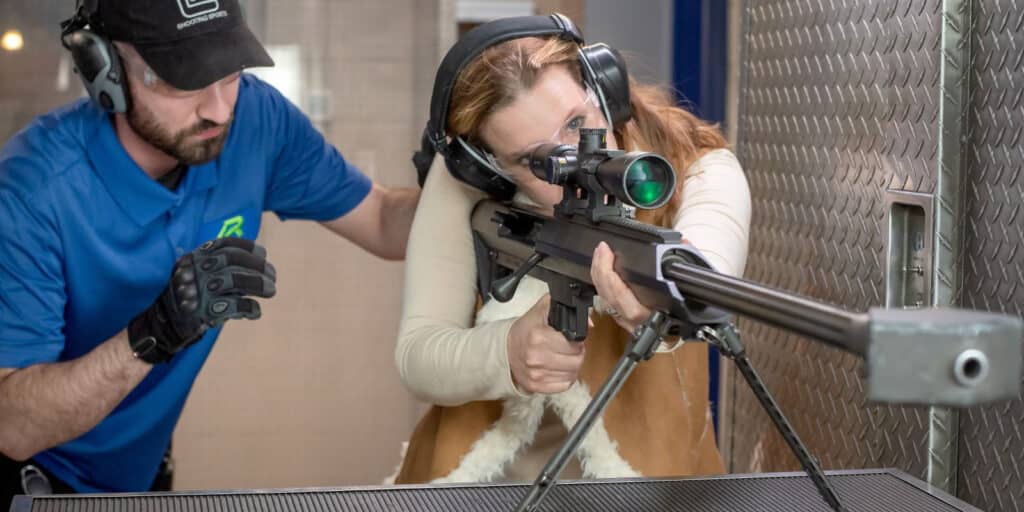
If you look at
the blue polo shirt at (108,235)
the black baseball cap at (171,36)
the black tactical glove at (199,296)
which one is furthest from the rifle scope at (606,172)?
the blue polo shirt at (108,235)

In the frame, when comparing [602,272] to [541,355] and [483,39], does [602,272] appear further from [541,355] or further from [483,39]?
[483,39]

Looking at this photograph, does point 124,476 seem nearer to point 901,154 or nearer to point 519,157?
point 519,157

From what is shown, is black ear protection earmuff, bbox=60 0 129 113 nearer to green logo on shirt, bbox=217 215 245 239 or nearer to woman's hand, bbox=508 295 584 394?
green logo on shirt, bbox=217 215 245 239

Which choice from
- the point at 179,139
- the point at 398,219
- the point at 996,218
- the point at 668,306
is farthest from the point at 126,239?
the point at 996,218

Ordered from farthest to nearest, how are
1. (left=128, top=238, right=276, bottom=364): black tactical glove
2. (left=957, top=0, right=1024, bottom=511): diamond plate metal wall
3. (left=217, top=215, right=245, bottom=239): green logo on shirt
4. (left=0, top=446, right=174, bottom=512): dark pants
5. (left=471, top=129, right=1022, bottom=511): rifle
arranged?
(left=217, top=215, right=245, bottom=239): green logo on shirt < (left=0, top=446, right=174, bottom=512): dark pants < (left=128, top=238, right=276, bottom=364): black tactical glove < (left=957, top=0, right=1024, bottom=511): diamond plate metal wall < (left=471, top=129, right=1022, bottom=511): rifle

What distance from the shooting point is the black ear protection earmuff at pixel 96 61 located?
1570 millimetres

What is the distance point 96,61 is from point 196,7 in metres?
0.16

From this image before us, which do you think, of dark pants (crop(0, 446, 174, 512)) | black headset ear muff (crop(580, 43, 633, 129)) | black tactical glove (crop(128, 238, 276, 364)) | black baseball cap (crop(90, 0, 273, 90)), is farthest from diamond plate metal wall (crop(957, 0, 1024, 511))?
dark pants (crop(0, 446, 174, 512))

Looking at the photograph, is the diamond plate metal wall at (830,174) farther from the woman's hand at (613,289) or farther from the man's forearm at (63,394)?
the man's forearm at (63,394)

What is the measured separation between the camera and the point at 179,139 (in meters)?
1.64

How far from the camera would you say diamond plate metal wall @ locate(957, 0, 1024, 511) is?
1.13 m

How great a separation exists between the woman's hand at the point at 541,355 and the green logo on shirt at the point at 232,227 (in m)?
0.72

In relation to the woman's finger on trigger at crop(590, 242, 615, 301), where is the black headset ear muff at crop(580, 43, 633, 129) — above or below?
above

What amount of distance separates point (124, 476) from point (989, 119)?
1376 mm
